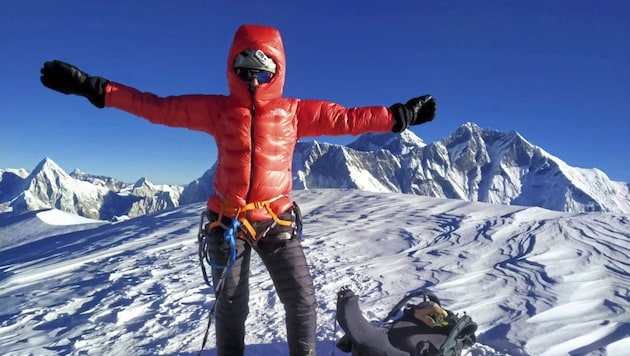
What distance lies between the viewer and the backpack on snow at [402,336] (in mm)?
3475

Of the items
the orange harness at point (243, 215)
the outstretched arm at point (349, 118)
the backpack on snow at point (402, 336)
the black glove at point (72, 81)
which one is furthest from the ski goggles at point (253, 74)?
the backpack on snow at point (402, 336)

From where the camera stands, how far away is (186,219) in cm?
1322

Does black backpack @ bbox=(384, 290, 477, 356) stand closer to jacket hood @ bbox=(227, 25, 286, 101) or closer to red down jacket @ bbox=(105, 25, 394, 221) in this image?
red down jacket @ bbox=(105, 25, 394, 221)

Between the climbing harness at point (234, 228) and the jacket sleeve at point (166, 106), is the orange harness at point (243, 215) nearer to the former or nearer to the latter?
the climbing harness at point (234, 228)

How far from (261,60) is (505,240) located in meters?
7.57

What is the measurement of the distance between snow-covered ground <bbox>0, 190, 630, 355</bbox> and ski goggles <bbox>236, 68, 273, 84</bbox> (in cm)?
279

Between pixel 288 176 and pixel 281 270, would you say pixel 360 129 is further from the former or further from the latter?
pixel 281 270

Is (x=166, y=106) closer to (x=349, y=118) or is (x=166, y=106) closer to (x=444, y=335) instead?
(x=349, y=118)

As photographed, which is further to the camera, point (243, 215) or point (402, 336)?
point (402, 336)

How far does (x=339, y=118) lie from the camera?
366 cm

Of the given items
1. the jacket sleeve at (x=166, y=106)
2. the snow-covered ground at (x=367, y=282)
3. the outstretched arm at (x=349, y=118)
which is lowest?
the snow-covered ground at (x=367, y=282)

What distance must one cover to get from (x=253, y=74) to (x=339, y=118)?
83cm

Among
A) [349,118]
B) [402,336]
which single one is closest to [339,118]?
[349,118]

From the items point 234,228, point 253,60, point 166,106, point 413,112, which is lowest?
point 234,228
